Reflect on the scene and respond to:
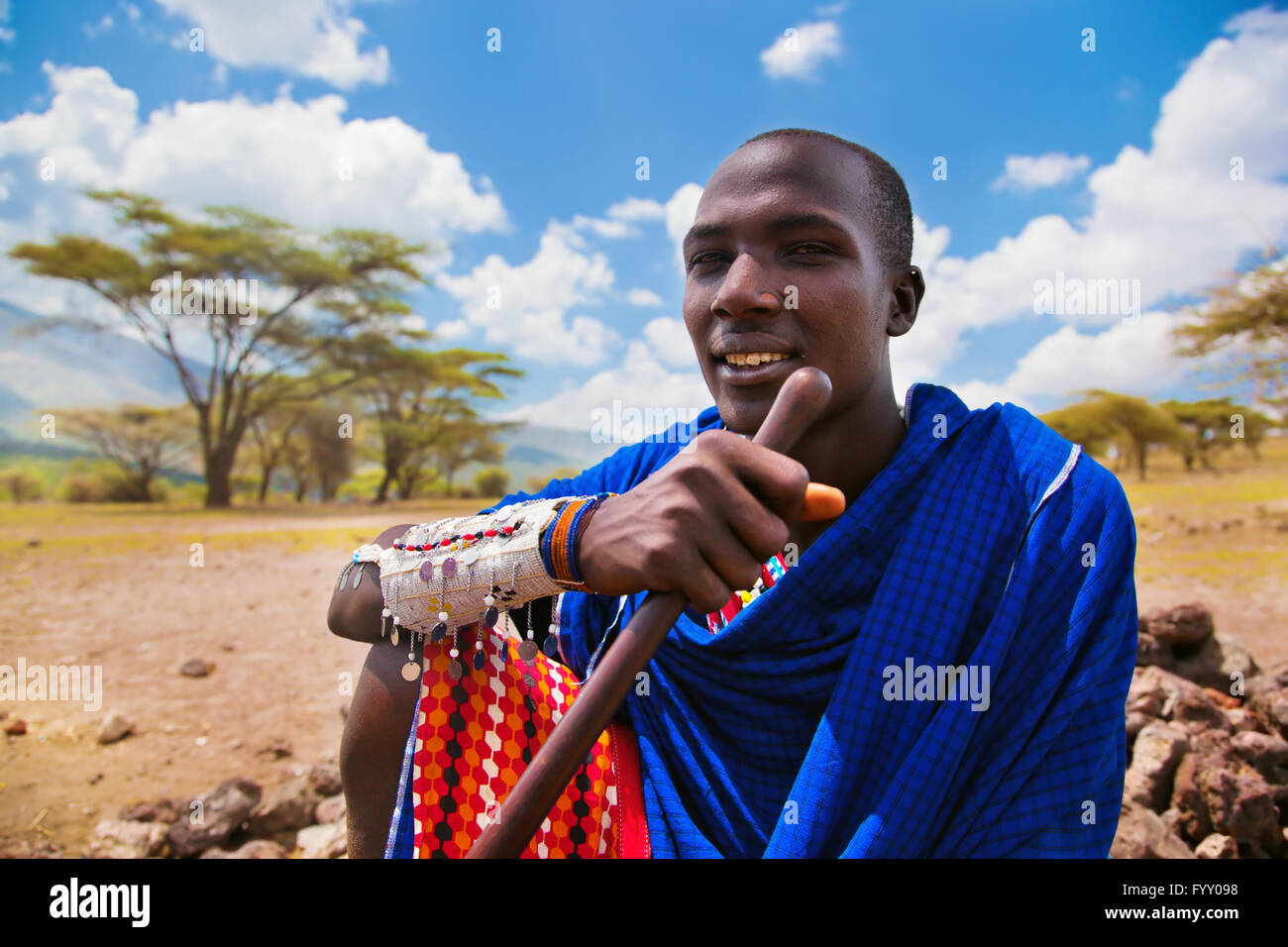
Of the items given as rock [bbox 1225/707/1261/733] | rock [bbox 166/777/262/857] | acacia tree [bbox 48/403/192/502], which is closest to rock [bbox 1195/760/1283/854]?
rock [bbox 1225/707/1261/733]

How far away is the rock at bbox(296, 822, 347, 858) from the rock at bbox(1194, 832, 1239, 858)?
3558mm

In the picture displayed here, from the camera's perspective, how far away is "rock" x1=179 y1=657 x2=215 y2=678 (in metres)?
6.54

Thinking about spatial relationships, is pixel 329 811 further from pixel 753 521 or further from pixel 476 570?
pixel 753 521

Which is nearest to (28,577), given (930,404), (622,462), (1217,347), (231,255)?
(622,462)

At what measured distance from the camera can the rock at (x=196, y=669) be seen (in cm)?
654

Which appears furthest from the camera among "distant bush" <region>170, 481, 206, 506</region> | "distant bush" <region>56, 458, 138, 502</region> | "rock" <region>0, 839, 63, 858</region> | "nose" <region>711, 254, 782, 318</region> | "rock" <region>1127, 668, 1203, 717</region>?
"distant bush" <region>170, 481, 206, 506</region>

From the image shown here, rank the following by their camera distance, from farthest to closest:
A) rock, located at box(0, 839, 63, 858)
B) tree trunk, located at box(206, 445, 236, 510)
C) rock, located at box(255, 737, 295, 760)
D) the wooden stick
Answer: tree trunk, located at box(206, 445, 236, 510) → rock, located at box(255, 737, 295, 760) → rock, located at box(0, 839, 63, 858) → the wooden stick

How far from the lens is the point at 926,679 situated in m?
1.78

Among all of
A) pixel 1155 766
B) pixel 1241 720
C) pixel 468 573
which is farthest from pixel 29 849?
pixel 1241 720

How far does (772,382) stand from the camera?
2041 mm

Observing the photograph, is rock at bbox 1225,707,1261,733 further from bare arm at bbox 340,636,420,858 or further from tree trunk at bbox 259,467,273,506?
tree trunk at bbox 259,467,273,506

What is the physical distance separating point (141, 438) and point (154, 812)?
3072 cm

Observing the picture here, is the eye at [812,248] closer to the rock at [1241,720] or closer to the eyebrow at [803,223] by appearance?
the eyebrow at [803,223]

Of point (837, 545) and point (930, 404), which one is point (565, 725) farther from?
point (930, 404)
